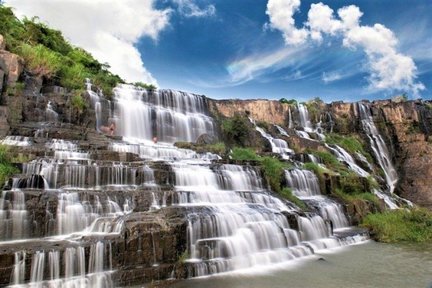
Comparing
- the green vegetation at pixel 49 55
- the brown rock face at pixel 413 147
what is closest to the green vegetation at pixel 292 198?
the green vegetation at pixel 49 55

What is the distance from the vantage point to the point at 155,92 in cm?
2323

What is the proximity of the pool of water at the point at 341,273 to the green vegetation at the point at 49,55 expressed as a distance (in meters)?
15.8

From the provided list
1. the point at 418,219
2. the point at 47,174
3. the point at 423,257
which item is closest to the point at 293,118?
the point at 418,219

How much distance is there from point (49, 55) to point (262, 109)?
1767cm

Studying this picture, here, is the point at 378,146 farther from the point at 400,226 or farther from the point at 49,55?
the point at 49,55

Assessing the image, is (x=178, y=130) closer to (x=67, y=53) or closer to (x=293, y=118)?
(x=67, y=53)

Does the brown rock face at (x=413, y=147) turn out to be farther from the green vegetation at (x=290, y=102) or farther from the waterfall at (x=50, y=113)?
the waterfall at (x=50, y=113)

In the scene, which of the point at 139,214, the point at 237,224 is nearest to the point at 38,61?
the point at 139,214

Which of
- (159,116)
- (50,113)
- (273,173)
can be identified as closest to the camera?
(273,173)

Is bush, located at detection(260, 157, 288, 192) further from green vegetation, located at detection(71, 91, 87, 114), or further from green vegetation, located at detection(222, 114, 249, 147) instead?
green vegetation, located at detection(71, 91, 87, 114)

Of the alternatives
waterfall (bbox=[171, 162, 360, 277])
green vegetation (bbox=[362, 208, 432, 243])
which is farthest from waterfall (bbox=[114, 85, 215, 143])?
green vegetation (bbox=[362, 208, 432, 243])

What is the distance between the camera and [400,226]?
42.3ft

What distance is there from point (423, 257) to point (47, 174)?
10.6 m

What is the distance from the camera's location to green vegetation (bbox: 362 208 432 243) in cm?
1223
